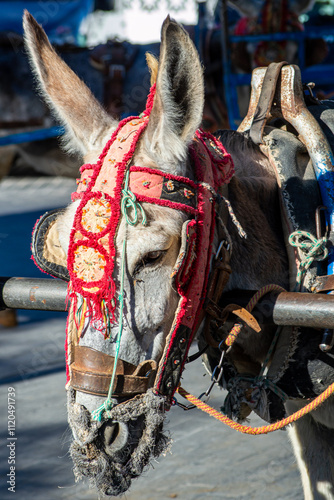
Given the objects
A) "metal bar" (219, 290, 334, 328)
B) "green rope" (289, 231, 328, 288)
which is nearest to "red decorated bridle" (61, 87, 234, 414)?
"metal bar" (219, 290, 334, 328)

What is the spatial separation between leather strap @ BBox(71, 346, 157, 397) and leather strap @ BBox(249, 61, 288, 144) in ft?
3.18

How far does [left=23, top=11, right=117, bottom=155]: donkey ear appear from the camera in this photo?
5.71 ft

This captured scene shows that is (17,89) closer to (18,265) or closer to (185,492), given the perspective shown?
(18,265)

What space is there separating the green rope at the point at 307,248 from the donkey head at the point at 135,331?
44 cm

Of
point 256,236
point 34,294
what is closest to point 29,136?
point 34,294

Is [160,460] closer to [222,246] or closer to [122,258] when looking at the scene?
[222,246]

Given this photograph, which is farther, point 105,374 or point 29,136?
point 29,136

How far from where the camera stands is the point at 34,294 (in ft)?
6.50

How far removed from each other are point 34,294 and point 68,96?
27.9 inches

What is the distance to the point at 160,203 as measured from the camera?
147cm

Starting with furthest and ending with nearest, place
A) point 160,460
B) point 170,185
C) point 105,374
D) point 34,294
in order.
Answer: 1. point 160,460
2. point 34,294
3. point 170,185
4. point 105,374

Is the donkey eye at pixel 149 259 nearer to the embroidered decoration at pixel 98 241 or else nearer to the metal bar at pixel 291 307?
the embroidered decoration at pixel 98 241

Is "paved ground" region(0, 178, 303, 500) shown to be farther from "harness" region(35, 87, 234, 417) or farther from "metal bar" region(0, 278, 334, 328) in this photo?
"metal bar" region(0, 278, 334, 328)

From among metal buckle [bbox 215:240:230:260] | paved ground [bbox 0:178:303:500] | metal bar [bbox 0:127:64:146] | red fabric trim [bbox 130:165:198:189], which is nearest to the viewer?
red fabric trim [bbox 130:165:198:189]
